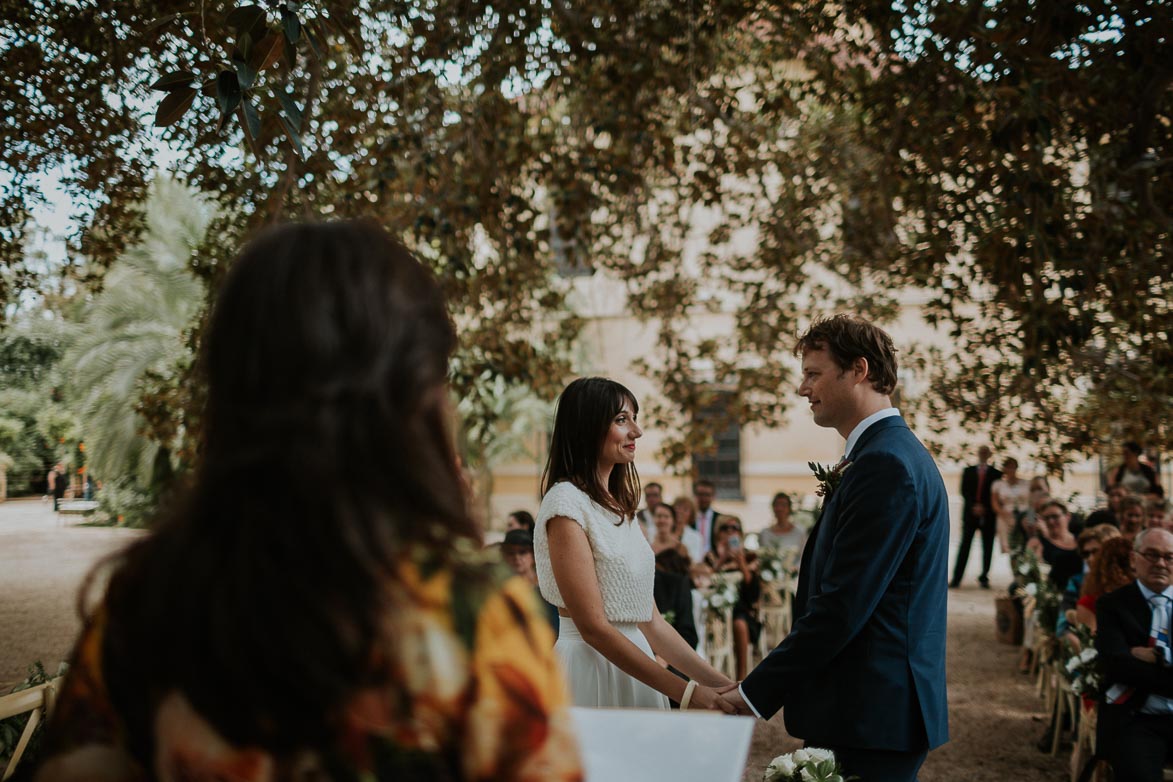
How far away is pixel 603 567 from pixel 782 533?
9.27 meters

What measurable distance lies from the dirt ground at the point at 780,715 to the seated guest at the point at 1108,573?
4.53 ft

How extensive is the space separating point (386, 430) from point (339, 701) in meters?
0.30

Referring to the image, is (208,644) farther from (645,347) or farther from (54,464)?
(645,347)

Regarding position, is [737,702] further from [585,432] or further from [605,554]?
[585,432]

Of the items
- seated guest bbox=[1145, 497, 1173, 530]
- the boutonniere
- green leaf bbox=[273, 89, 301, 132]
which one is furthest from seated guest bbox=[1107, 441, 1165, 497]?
green leaf bbox=[273, 89, 301, 132]

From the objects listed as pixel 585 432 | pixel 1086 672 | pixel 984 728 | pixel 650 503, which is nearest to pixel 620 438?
pixel 585 432

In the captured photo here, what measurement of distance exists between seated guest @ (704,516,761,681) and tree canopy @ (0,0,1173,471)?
8.37 feet

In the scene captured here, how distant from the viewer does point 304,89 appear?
6.02 m

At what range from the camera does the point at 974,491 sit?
1523 centimetres

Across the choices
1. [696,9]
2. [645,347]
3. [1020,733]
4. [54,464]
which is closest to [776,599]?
[1020,733]

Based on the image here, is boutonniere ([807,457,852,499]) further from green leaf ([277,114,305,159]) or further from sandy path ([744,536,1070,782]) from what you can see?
green leaf ([277,114,305,159])

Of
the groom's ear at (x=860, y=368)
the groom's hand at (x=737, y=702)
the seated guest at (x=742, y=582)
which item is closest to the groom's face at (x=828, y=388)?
the groom's ear at (x=860, y=368)

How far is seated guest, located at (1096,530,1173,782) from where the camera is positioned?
15.7 feet

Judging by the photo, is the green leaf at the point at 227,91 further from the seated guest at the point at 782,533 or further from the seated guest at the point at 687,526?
the seated guest at the point at 782,533
